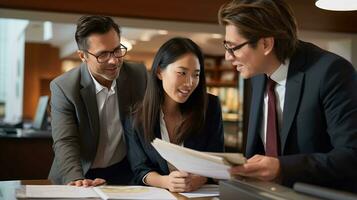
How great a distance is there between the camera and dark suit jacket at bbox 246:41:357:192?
4.73 ft

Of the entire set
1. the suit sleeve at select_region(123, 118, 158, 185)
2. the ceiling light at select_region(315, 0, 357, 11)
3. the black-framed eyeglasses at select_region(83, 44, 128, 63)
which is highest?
the ceiling light at select_region(315, 0, 357, 11)

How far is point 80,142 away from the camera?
2.05 meters

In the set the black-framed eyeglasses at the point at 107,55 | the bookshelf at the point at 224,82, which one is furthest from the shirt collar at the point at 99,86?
the bookshelf at the point at 224,82

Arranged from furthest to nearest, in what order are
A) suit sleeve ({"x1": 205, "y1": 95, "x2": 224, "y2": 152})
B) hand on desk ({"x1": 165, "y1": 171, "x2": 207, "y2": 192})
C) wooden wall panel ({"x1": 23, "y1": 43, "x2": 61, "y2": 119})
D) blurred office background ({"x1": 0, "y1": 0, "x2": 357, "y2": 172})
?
wooden wall panel ({"x1": 23, "y1": 43, "x2": 61, "y2": 119}), blurred office background ({"x1": 0, "y1": 0, "x2": 357, "y2": 172}), suit sleeve ({"x1": 205, "y1": 95, "x2": 224, "y2": 152}), hand on desk ({"x1": 165, "y1": 171, "x2": 207, "y2": 192})

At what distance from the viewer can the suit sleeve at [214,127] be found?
2029 mm

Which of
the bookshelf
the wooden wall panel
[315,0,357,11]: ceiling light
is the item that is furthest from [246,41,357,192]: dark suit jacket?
the wooden wall panel

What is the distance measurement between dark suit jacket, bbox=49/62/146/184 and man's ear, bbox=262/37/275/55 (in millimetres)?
777

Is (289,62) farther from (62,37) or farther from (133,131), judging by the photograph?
(62,37)

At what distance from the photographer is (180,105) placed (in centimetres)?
207

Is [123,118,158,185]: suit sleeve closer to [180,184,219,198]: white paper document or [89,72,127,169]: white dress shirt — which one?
[89,72,127,169]: white dress shirt

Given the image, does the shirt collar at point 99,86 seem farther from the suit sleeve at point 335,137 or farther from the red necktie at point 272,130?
the suit sleeve at point 335,137

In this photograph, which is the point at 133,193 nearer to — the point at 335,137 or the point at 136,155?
the point at 136,155

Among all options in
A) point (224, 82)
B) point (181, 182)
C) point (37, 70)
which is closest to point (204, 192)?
point (181, 182)

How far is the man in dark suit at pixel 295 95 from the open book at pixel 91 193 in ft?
1.20
